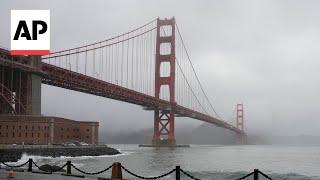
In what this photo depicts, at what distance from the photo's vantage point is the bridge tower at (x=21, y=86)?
78125mm

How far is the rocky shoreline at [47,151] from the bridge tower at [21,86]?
37.8 ft

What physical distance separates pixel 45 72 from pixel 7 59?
6446mm

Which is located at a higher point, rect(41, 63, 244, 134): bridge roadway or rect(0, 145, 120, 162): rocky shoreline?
rect(41, 63, 244, 134): bridge roadway

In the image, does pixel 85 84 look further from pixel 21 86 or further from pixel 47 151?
pixel 47 151

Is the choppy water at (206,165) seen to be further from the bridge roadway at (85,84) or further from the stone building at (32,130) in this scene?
the bridge roadway at (85,84)

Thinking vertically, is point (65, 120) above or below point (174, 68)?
below

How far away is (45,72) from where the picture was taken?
80375mm

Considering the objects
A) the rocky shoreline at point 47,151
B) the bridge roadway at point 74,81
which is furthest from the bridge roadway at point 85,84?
the rocky shoreline at point 47,151

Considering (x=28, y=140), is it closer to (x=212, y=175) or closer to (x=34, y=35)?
(x=212, y=175)

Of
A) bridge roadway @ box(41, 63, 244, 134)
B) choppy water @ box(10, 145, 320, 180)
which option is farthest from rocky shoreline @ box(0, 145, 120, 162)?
bridge roadway @ box(41, 63, 244, 134)

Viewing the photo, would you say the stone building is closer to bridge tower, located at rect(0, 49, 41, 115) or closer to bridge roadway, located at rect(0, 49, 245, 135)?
bridge tower, located at rect(0, 49, 41, 115)

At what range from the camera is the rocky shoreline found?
5744cm

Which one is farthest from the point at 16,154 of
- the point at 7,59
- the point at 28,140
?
the point at 7,59

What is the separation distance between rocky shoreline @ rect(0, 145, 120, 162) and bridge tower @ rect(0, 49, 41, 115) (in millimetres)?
11529
